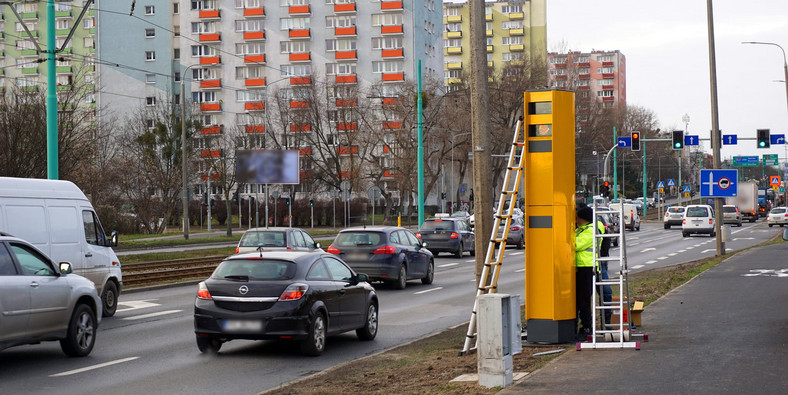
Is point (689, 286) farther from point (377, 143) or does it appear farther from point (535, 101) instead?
point (377, 143)

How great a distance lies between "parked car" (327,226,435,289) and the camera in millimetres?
22609

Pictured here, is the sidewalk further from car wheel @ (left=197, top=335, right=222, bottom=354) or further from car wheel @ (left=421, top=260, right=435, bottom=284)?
car wheel @ (left=421, top=260, right=435, bottom=284)

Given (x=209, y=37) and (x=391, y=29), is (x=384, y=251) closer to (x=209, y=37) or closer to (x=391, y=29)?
(x=391, y=29)

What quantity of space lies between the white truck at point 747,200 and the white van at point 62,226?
71962mm

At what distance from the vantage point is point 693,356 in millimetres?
10172

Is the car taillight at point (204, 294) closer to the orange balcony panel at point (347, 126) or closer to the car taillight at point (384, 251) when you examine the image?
the car taillight at point (384, 251)

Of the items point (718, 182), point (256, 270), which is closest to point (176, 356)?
point (256, 270)

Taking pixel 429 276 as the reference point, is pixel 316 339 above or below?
above

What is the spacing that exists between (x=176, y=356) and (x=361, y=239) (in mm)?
10932

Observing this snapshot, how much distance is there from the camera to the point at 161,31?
353 feet

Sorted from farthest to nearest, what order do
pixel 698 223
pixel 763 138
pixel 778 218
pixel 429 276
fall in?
pixel 778 218
pixel 698 223
pixel 763 138
pixel 429 276

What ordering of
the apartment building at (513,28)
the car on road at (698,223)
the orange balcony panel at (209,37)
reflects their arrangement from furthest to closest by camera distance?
the apartment building at (513,28)
the orange balcony panel at (209,37)
the car on road at (698,223)

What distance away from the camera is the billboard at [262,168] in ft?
187

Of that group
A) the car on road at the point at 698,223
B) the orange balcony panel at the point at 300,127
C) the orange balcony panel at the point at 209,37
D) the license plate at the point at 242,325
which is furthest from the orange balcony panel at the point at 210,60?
the license plate at the point at 242,325
